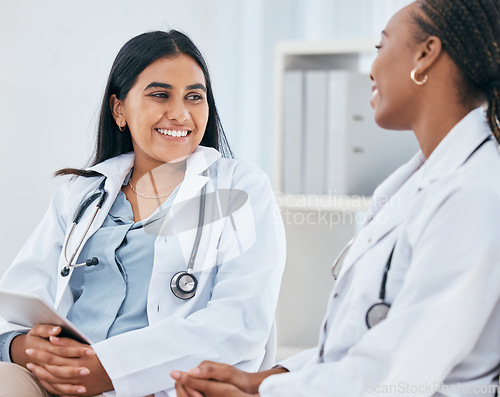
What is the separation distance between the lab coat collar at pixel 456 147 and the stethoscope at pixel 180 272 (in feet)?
1.78

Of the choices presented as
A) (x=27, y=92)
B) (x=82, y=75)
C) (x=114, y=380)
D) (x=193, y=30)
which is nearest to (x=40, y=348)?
(x=114, y=380)

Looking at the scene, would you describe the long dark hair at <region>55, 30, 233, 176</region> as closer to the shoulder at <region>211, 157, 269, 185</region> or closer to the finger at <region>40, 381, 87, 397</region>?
the shoulder at <region>211, 157, 269, 185</region>

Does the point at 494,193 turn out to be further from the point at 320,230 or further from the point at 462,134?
the point at 320,230

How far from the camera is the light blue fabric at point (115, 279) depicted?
1257mm

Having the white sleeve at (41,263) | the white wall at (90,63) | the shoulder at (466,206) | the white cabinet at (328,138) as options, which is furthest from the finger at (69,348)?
the white cabinet at (328,138)

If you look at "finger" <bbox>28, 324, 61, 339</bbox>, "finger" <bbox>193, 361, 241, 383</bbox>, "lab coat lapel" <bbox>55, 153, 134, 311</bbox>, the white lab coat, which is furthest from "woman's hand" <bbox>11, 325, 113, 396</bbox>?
the white lab coat

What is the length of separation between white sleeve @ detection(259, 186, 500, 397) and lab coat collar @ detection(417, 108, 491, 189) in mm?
73

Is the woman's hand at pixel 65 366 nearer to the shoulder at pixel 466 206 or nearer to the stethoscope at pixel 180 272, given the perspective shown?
the stethoscope at pixel 180 272

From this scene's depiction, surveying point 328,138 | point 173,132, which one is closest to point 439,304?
point 173,132

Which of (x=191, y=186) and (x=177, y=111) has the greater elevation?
(x=177, y=111)

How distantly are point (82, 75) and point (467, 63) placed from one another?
1.59 metres

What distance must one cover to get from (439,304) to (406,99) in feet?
1.06

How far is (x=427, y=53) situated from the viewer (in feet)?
2.92

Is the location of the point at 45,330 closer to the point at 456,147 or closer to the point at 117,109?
the point at 117,109
